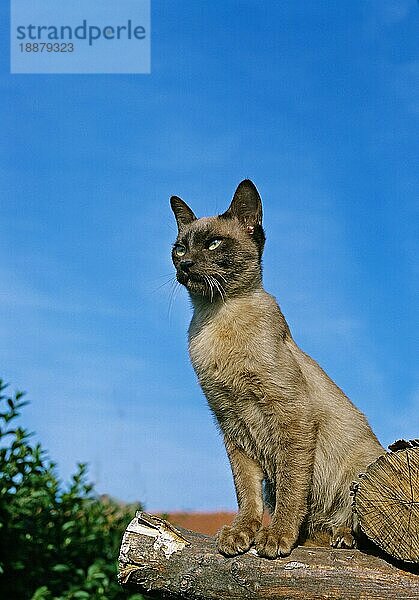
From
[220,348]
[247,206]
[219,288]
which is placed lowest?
[220,348]

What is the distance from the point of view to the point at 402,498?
3.23 metres

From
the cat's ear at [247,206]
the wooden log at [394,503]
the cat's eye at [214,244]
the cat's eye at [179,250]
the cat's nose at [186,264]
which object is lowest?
the wooden log at [394,503]

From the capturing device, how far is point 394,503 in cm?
324

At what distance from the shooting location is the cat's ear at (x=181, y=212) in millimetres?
4164

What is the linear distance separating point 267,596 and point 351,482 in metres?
0.66

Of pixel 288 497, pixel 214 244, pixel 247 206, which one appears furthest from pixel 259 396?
pixel 247 206

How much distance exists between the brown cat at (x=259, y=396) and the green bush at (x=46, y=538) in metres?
1.96

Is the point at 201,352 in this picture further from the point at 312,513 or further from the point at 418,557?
the point at 418,557

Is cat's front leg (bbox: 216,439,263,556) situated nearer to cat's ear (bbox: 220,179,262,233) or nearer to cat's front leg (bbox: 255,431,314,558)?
cat's front leg (bbox: 255,431,314,558)

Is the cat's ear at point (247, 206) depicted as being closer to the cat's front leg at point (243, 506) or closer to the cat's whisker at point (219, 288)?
the cat's whisker at point (219, 288)

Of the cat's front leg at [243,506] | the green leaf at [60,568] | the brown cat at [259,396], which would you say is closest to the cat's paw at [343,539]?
the brown cat at [259,396]

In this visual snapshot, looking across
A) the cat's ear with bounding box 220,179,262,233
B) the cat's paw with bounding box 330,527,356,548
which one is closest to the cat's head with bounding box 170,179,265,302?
the cat's ear with bounding box 220,179,262,233

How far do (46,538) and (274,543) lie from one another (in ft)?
8.27

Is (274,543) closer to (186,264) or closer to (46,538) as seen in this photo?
(186,264)
